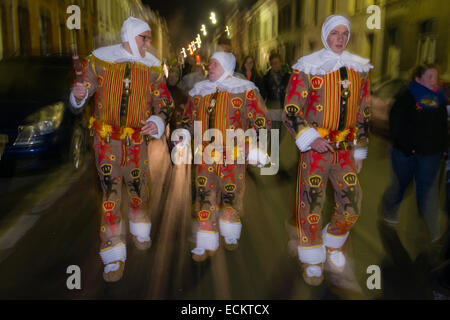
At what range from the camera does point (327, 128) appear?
12.3 ft

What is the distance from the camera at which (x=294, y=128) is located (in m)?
3.78

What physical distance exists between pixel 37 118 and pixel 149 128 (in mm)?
3908

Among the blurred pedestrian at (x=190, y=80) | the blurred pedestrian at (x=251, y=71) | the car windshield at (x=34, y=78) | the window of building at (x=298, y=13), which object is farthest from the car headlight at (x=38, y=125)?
the window of building at (x=298, y=13)

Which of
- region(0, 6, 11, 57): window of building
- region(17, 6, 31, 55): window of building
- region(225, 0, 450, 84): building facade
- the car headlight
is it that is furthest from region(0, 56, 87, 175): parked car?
region(17, 6, 31, 55): window of building

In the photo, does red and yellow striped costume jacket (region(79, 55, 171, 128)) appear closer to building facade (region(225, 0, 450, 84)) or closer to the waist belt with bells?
the waist belt with bells

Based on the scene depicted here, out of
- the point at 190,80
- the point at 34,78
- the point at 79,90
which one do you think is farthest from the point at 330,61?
the point at 34,78

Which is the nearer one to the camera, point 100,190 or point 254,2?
point 100,190

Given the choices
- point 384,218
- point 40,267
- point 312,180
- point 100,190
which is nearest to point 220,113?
point 312,180

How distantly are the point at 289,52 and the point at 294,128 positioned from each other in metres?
33.9

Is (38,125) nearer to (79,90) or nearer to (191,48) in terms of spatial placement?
(79,90)

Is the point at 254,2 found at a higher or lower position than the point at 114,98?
higher

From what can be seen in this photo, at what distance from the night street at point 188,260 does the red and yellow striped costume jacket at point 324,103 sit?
128cm

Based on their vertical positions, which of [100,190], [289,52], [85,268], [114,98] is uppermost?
[289,52]

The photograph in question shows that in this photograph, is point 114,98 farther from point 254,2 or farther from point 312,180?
point 254,2
